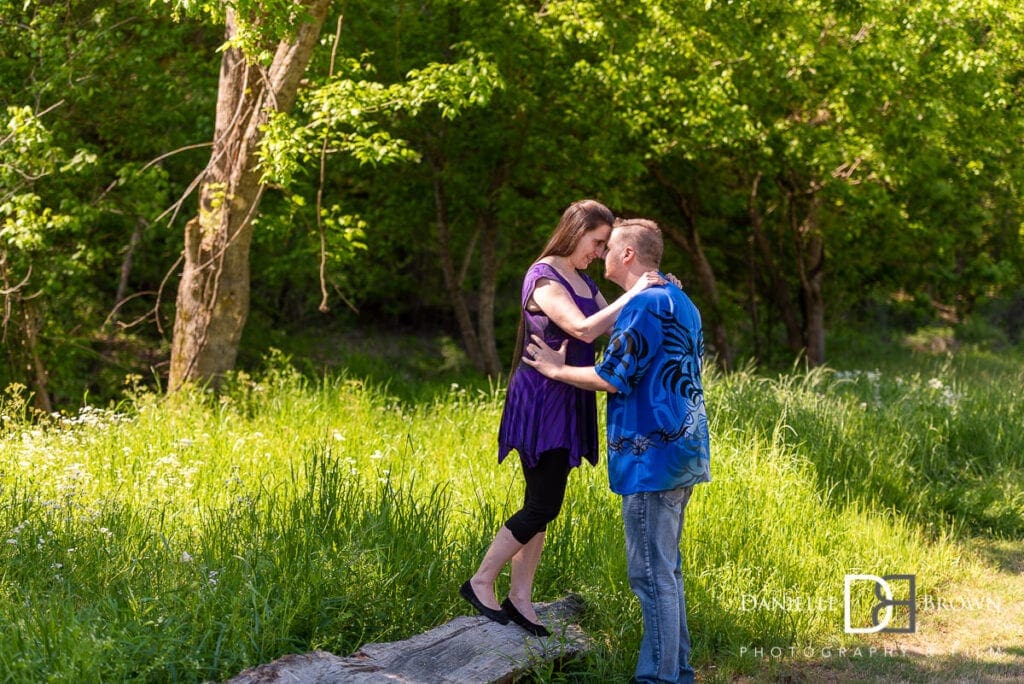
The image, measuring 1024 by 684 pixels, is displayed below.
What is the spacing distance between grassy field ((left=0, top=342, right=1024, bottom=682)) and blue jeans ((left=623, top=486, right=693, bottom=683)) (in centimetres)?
42

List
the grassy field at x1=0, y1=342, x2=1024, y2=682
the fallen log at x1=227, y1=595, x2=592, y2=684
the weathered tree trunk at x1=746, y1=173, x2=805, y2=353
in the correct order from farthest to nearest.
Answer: the weathered tree trunk at x1=746, y1=173, x2=805, y2=353, the grassy field at x1=0, y1=342, x2=1024, y2=682, the fallen log at x1=227, y1=595, x2=592, y2=684

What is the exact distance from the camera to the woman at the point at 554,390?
4559mm

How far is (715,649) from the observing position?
5441mm

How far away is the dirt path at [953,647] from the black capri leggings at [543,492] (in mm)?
1513

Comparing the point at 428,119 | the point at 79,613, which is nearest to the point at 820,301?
the point at 428,119

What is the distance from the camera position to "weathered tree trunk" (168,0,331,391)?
10.1 m

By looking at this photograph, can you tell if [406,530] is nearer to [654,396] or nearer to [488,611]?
[488,611]

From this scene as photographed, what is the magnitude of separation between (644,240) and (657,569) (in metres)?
1.33

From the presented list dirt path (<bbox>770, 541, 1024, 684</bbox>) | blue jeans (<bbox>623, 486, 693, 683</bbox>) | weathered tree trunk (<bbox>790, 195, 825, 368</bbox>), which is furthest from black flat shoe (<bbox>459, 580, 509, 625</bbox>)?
weathered tree trunk (<bbox>790, 195, 825, 368</bbox>)

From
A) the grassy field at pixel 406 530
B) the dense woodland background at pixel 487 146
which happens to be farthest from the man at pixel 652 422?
the dense woodland background at pixel 487 146

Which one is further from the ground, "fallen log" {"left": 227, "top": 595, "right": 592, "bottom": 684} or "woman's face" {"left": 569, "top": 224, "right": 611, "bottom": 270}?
"woman's face" {"left": 569, "top": 224, "right": 611, "bottom": 270}

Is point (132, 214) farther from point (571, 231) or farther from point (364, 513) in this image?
point (571, 231)

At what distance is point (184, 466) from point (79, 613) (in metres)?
2.90

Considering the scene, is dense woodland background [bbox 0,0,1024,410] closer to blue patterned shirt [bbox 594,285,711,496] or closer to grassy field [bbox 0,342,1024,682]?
grassy field [bbox 0,342,1024,682]
